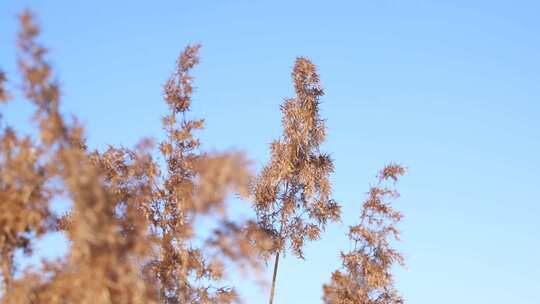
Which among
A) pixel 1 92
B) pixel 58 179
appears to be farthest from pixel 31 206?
pixel 1 92

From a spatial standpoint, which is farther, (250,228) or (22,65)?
(250,228)

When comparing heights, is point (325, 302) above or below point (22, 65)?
above

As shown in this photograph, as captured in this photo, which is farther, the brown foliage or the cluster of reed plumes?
the brown foliage

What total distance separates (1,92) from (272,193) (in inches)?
453

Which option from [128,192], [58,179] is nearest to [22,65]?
[58,179]

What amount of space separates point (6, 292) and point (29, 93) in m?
3.44

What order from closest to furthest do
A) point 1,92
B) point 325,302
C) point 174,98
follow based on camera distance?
point 1,92, point 174,98, point 325,302

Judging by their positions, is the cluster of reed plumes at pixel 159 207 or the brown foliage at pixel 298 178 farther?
the brown foliage at pixel 298 178

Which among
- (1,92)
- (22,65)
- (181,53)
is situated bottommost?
(22,65)

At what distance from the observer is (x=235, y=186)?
1236 cm

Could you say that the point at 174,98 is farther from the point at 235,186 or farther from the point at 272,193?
the point at 235,186

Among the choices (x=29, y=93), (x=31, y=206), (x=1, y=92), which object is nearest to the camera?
(x=29, y=93)

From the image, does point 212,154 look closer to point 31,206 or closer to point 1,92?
point 31,206

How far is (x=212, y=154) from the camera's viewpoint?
13352mm
